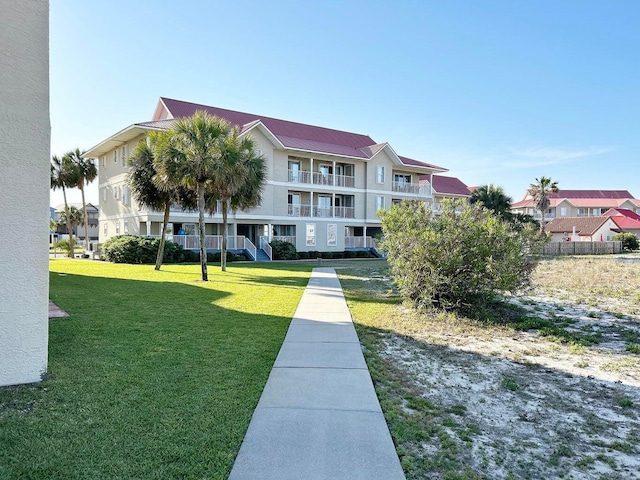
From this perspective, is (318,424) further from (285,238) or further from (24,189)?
(285,238)

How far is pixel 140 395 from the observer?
180 inches

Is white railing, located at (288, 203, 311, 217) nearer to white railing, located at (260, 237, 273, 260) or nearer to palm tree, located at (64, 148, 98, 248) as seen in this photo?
white railing, located at (260, 237, 273, 260)

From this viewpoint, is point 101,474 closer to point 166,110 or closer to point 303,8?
point 303,8

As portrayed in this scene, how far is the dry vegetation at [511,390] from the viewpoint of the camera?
3.55 metres

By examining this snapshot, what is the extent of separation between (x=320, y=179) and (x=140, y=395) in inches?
1256

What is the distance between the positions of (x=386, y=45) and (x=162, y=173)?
10553 mm

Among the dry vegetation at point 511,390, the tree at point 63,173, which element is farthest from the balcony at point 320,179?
the dry vegetation at point 511,390

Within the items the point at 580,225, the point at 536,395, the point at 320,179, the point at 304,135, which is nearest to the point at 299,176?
the point at 320,179

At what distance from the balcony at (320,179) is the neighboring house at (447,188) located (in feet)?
40.8

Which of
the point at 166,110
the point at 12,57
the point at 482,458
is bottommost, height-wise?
the point at 482,458

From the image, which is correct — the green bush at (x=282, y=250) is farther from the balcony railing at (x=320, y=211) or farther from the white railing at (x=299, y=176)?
the white railing at (x=299, y=176)

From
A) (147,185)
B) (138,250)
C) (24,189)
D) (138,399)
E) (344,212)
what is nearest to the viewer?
(138,399)

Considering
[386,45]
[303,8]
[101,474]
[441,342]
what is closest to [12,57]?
[101,474]

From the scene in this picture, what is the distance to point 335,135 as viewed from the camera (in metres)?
40.3
